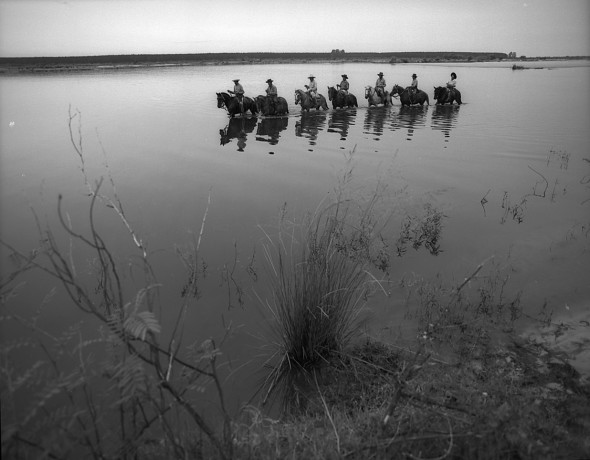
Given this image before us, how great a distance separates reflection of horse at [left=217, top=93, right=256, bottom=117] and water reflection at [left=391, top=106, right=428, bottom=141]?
23.3 feet

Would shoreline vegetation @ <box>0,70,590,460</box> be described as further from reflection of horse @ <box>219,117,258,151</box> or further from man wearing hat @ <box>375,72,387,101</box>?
man wearing hat @ <box>375,72,387,101</box>

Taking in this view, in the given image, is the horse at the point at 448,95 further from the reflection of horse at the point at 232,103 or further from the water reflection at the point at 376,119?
the reflection of horse at the point at 232,103

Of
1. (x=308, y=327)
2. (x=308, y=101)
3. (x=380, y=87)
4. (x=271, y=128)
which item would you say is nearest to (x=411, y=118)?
(x=380, y=87)

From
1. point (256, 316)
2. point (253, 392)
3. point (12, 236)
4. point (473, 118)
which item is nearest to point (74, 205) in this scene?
point (12, 236)

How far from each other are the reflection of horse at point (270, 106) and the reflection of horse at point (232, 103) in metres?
0.45

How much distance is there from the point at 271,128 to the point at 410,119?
23.0 ft

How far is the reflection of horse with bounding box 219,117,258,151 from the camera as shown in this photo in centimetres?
1393

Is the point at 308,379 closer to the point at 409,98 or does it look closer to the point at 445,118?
the point at 445,118

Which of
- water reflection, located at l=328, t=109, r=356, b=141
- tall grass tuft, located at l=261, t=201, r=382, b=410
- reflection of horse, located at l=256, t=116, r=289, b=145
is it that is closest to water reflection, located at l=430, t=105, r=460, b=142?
water reflection, located at l=328, t=109, r=356, b=141

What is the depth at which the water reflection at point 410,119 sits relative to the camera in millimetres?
16375

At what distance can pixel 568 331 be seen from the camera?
4023mm

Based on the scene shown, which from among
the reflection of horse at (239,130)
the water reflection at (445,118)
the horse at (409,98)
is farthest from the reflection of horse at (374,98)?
the reflection of horse at (239,130)

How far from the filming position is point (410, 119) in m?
18.9

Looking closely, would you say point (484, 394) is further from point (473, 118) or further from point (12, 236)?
point (473, 118)
